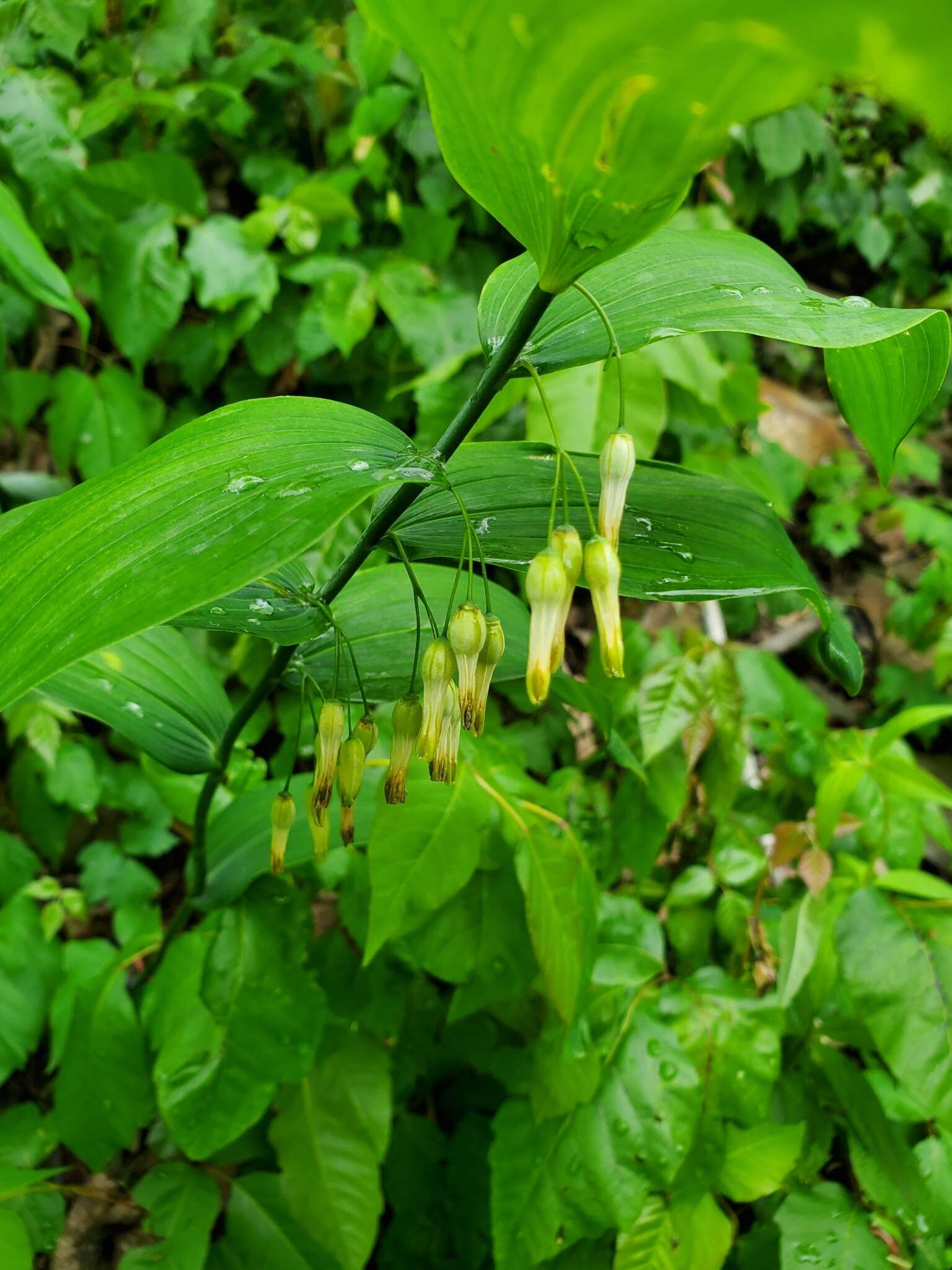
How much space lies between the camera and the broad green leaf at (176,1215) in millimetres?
775

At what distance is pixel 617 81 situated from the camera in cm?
24

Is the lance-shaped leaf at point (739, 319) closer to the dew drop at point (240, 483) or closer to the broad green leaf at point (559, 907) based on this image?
the dew drop at point (240, 483)

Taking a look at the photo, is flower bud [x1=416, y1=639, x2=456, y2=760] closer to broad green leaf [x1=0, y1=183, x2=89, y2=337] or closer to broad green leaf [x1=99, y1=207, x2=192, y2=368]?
broad green leaf [x1=0, y1=183, x2=89, y2=337]

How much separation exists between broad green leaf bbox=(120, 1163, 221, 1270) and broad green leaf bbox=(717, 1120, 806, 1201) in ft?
1.68

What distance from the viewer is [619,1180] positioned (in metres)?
0.76

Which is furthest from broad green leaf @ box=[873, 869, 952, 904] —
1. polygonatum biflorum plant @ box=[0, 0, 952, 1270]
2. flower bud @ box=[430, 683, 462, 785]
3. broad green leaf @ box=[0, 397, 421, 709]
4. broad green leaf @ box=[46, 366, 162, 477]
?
broad green leaf @ box=[46, 366, 162, 477]

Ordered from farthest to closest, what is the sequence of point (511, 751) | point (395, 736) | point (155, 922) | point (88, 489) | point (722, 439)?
point (722, 439)
point (155, 922)
point (511, 751)
point (395, 736)
point (88, 489)

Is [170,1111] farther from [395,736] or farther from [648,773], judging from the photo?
[648,773]

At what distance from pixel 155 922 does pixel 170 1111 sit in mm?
404

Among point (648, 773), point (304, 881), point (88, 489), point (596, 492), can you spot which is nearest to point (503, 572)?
point (648, 773)

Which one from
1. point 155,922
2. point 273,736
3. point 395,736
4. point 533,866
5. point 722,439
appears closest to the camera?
point 395,736

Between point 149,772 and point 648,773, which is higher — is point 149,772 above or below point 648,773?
above

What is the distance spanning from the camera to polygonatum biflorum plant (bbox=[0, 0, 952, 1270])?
319 millimetres

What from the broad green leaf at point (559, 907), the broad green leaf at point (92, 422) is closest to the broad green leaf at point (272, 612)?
the broad green leaf at point (559, 907)
